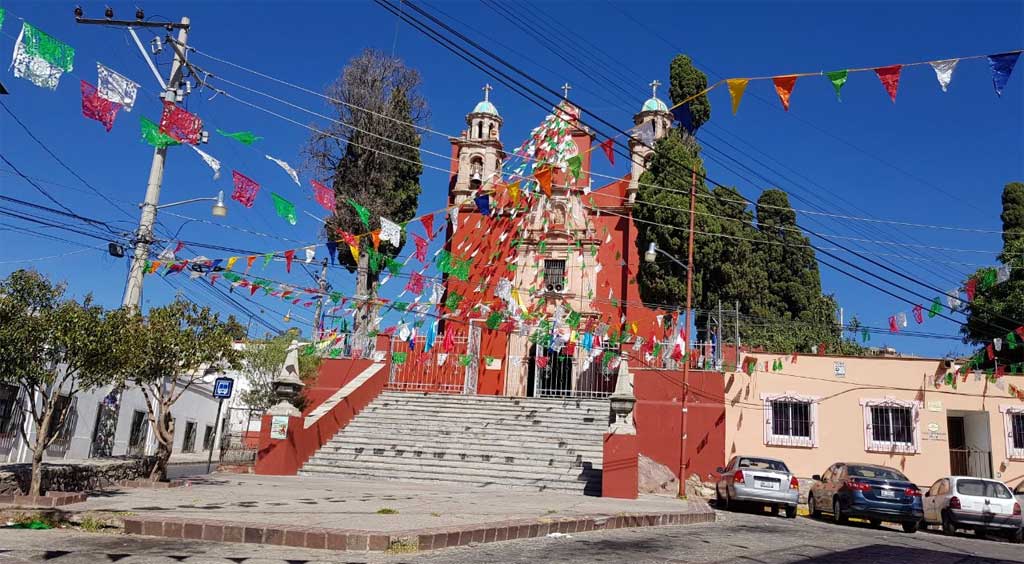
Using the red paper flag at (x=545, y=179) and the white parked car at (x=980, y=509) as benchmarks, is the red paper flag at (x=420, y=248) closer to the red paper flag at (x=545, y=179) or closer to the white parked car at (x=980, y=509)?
the red paper flag at (x=545, y=179)

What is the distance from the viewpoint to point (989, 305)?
29500 mm

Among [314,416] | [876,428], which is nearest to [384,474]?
[314,416]

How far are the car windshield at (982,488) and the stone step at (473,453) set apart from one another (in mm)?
7564

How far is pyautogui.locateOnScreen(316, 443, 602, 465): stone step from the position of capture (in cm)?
1714

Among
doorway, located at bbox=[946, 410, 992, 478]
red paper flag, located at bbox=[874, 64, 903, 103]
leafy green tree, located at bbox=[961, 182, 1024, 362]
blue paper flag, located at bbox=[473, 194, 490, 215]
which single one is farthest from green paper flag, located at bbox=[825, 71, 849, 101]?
leafy green tree, located at bbox=[961, 182, 1024, 362]

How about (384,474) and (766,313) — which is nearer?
(384,474)

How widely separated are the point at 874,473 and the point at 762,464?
2.50 m

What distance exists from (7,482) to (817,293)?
4079 cm

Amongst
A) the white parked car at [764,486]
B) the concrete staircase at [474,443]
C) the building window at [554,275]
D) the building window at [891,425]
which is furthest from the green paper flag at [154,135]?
the building window at [891,425]

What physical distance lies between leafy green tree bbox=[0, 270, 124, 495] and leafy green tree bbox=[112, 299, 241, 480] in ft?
2.90

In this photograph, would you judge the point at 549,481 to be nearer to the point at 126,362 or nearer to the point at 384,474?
the point at 384,474

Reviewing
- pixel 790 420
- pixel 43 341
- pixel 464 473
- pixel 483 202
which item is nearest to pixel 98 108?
pixel 43 341

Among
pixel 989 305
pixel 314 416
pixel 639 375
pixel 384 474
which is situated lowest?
pixel 384 474

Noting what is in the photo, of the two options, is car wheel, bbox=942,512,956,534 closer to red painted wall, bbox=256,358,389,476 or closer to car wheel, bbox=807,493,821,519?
car wheel, bbox=807,493,821,519
